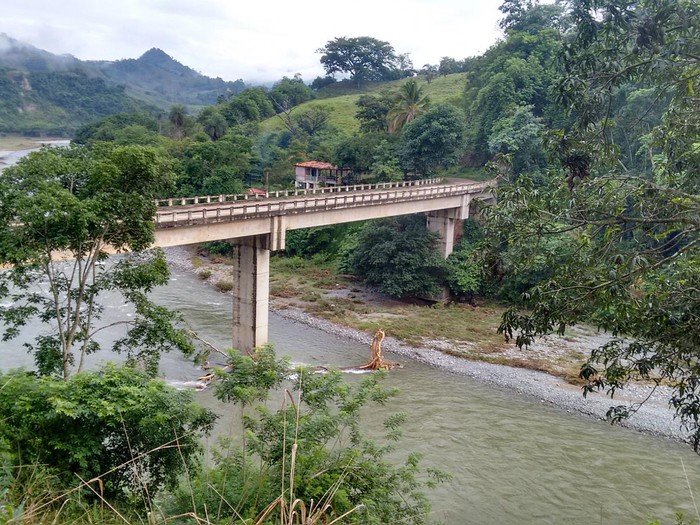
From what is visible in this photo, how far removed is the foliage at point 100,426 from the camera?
34.4ft

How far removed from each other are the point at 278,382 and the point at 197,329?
72.3ft

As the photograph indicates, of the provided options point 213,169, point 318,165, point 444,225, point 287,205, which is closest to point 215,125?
point 213,169

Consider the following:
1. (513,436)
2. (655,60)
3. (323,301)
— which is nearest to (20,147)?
(323,301)

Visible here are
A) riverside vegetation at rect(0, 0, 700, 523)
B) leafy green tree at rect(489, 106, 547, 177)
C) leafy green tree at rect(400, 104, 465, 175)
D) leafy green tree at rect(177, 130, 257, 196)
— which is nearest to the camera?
riverside vegetation at rect(0, 0, 700, 523)

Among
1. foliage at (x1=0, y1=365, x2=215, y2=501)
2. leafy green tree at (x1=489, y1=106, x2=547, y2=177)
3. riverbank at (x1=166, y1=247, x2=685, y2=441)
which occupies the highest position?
leafy green tree at (x1=489, y1=106, x2=547, y2=177)

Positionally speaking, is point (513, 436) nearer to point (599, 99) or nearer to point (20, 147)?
point (599, 99)

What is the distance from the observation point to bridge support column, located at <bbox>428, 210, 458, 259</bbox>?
141 ft

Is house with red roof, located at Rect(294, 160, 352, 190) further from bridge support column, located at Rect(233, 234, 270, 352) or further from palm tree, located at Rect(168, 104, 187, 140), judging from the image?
palm tree, located at Rect(168, 104, 187, 140)

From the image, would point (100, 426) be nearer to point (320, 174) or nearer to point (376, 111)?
point (320, 174)

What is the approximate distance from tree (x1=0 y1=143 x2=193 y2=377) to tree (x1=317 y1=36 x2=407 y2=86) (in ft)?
318

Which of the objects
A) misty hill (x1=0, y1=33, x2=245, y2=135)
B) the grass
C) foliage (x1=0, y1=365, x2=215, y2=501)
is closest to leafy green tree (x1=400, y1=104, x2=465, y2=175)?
the grass

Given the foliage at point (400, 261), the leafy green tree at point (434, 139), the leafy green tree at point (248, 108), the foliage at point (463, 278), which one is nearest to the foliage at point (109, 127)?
the leafy green tree at point (248, 108)

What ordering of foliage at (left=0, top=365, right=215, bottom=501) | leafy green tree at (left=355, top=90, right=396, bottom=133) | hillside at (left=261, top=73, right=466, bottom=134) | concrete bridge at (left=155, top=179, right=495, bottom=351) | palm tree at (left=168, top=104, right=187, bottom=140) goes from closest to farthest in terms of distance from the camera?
foliage at (left=0, top=365, right=215, bottom=501) < concrete bridge at (left=155, top=179, right=495, bottom=351) < leafy green tree at (left=355, top=90, right=396, bottom=133) < hillside at (left=261, top=73, right=466, bottom=134) < palm tree at (left=168, top=104, right=187, bottom=140)

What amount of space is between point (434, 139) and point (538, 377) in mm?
24533
